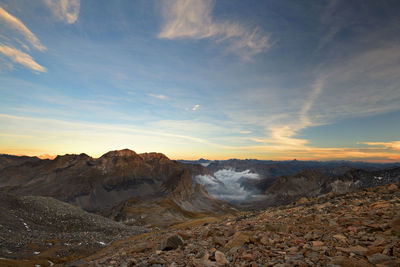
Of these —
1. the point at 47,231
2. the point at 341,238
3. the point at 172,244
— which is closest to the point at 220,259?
the point at 172,244

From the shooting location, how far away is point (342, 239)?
8.91m

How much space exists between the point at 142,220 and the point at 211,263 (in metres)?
173

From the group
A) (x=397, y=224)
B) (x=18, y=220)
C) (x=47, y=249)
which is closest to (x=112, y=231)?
(x=18, y=220)

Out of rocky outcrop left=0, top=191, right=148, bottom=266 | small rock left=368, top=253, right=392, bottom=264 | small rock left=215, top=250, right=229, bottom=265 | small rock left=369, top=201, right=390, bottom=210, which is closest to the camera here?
small rock left=368, top=253, right=392, bottom=264

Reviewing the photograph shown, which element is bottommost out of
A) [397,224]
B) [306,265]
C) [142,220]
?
[142,220]

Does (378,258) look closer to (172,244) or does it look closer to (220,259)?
(220,259)

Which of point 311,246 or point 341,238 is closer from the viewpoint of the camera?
point 311,246

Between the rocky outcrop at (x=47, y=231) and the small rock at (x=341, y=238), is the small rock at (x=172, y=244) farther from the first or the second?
the rocky outcrop at (x=47, y=231)

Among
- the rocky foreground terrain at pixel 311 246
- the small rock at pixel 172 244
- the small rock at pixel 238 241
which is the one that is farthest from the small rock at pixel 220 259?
the small rock at pixel 172 244

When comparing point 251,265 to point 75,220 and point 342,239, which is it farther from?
point 75,220

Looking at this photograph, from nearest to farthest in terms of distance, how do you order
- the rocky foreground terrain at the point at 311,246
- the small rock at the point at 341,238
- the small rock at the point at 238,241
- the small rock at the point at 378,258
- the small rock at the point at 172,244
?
1. the small rock at the point at 378,258
2. the rocky foreground terrain at the point at 311,246
3. the small rock at the point at 341,238
4. the small rock at the point at 238,241
5. the small rock at the point at 172,244

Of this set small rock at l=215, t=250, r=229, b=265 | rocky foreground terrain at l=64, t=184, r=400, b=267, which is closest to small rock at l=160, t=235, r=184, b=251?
rocky foreground terrain at l=64, t=184, r=400, b=267

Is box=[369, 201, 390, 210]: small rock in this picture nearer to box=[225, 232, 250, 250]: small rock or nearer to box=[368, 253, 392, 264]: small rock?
box=[368, 253, 392, 264]: small rock

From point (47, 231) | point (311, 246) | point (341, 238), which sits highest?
point (341, 238)
